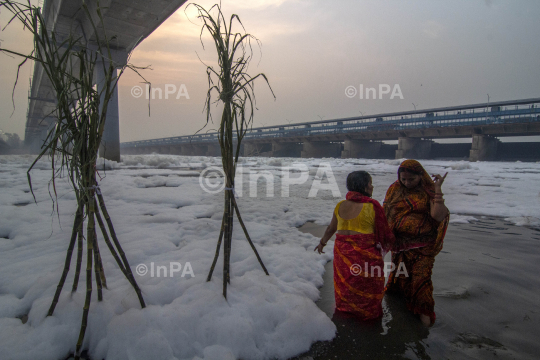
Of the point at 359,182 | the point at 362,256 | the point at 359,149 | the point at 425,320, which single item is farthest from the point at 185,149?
the point at 425,320

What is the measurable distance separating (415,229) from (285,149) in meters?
35.5

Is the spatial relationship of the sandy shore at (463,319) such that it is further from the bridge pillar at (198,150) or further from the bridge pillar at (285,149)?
the bridge pillar at (198,150)

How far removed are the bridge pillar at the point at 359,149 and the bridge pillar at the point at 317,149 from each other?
4.06 metres

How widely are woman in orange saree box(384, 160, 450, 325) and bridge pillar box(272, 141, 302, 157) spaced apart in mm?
34559

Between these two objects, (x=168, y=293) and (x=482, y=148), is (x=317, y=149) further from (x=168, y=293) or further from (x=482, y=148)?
(x=168, y=293)

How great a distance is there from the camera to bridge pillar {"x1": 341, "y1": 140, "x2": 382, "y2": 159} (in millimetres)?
30000

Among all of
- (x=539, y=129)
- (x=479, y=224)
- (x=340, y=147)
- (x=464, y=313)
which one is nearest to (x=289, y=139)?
(x=340, y=147)

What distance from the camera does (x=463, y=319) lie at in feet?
6.06

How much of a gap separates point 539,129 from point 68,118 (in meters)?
27.4

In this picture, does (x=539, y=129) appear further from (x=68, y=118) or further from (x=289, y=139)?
(x=68, y=118)

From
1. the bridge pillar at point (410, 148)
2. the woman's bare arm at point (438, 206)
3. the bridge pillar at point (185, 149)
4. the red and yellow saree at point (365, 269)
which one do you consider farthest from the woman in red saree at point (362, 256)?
the bridge pillar at point (185, 149)

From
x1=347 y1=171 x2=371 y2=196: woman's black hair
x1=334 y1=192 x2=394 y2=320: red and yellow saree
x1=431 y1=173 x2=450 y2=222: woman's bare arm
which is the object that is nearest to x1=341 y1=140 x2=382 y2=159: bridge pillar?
x1=431 y1=173 x2=450 y2=222: woman's bare arm

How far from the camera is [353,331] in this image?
173 centimetres

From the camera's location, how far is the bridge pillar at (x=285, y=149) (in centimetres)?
3662
